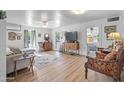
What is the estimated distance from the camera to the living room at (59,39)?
3629 mm

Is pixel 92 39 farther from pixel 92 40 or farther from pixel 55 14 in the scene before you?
pixel 55 14

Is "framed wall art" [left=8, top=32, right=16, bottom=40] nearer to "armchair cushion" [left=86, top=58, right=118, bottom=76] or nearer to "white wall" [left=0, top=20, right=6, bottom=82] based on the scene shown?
"armchair cushion" [left=86, top=58, right=118, bottom=76]

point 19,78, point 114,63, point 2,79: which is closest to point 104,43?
point 114,63

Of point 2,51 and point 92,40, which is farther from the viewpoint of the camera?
point 92,40

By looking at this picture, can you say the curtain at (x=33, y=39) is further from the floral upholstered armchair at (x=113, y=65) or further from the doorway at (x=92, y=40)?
the floral upholstered armchair at (x=113, y=65)

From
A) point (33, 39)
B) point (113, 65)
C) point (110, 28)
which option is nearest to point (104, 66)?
point (113, 65)

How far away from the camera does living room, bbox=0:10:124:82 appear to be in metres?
3.63

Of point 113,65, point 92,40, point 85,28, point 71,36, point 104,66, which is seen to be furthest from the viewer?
point 71,36

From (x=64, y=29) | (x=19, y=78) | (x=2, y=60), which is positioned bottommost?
(x=19, y=78)

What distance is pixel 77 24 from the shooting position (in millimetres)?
7855

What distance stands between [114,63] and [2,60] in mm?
2125

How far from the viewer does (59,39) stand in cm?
1017

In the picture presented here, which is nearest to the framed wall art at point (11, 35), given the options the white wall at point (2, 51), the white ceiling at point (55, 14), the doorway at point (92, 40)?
the white ceiling at point (55, 14)
